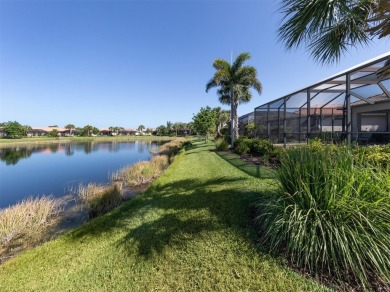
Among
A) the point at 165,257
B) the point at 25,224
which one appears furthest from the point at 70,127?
the point at 165,257

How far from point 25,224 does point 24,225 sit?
0.19ft

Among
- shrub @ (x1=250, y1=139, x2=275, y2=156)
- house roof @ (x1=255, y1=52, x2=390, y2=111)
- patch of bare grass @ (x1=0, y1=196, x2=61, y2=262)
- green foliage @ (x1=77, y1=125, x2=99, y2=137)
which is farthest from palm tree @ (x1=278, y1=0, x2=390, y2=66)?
green foliage @ (x1=77, y1=125, x2=99, y2=137)

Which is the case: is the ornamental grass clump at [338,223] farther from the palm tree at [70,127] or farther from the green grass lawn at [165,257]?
the palm tree at [70,127]

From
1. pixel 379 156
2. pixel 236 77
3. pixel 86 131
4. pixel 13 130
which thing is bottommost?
pixel 379 156

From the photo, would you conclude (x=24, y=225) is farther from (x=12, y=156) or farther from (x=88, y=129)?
(x=88, y=129)

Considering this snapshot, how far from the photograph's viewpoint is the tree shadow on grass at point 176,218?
3857 mm

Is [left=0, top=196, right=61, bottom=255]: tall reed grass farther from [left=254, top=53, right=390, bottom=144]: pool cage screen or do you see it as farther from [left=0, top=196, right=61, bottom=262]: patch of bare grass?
[left=254, top=53, right=390, bottom=144]: pool cage screen

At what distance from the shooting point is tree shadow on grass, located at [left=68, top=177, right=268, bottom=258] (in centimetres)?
386

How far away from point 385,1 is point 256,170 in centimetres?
596

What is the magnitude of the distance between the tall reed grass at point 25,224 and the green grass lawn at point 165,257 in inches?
82.4

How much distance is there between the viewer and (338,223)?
2682mm

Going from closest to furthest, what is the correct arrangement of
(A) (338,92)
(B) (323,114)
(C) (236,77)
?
(A) (338,92) → (B) (323,114) → (C) (236,77)

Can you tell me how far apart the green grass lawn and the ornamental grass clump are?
1.15 feet

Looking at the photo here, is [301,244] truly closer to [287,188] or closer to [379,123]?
[287,188]
